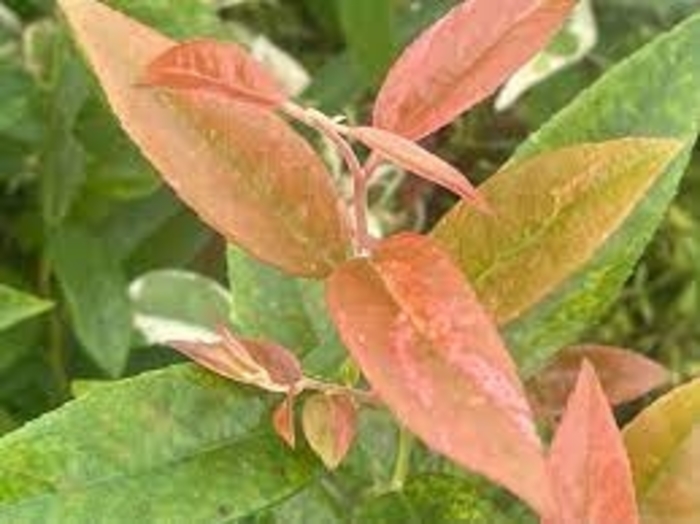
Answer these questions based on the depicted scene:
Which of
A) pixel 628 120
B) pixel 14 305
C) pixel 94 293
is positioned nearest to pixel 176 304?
pixel 94 293

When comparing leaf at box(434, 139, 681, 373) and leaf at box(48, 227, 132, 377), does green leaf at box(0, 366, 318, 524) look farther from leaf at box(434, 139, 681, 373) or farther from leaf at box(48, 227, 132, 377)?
leaf at box(48, 227, 132, 377)

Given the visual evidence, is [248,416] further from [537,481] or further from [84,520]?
[537,481]

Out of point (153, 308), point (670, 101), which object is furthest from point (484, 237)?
point (153, 308)

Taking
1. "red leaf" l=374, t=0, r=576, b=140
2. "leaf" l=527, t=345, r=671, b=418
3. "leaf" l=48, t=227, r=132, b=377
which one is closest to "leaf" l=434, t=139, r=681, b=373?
"red leaf" l=374, t=0, r=576, b=140

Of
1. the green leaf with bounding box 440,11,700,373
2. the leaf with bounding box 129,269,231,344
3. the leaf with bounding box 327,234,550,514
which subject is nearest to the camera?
the leaf with bounding box 327,234,550,514

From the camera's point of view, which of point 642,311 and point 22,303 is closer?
point 22,303

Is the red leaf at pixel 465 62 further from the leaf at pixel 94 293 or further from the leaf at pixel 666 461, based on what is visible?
the leaf at pixel 94 293
